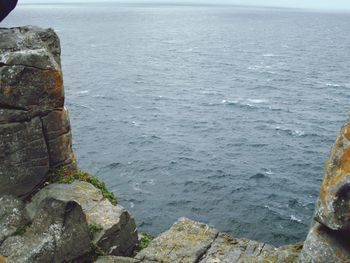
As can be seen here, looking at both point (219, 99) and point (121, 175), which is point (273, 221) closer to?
point (121, 175)

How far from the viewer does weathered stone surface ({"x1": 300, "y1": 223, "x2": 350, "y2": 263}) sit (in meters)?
14.4

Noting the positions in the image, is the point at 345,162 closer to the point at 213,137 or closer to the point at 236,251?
the point at 236,251

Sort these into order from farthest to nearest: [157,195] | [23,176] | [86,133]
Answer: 1. [86,133]
2. [157,195]
3. [23,176]

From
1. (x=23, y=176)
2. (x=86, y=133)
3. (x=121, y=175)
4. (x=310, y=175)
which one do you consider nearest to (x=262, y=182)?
(x=310, y=175)

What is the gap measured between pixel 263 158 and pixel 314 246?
5250 centimetres

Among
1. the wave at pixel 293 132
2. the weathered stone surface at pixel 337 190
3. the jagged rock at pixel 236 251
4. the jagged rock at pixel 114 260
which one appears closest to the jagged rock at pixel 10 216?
the jagged rock at pixel 114 260

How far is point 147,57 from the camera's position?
16038cm

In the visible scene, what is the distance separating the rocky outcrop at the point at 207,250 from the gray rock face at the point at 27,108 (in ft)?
24.0

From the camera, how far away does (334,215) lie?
14.0m

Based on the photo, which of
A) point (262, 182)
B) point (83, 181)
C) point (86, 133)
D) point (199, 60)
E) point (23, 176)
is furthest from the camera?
point (199, 60)

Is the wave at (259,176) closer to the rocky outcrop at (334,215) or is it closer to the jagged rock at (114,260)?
the jagged rock at (114,260)

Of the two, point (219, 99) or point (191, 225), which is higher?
point (191, 225)

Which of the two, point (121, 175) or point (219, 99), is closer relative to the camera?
point (121, 175)

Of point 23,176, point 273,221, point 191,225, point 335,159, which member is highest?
point 335,159
